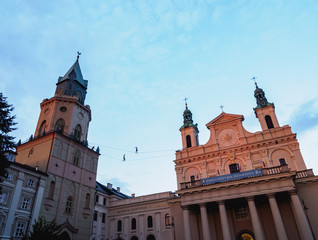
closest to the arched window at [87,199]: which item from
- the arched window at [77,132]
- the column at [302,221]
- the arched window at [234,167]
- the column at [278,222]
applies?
the arched window at [77,132]

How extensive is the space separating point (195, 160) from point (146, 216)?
1140 centimetres

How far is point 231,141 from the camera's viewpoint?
33812 mm

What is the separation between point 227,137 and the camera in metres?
34.2

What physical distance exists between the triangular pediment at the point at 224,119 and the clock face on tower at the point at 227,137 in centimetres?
151

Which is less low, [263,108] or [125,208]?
[263,108]

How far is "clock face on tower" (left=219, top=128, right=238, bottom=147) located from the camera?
33781 millimetres

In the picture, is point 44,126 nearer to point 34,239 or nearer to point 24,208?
point 24,208

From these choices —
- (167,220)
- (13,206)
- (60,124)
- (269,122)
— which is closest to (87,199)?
(13,206)

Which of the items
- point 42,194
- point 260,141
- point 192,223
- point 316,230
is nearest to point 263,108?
point 260,141

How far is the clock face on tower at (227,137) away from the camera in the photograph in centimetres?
3378

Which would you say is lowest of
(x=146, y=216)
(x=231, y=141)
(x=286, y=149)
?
(x=146, y=216)

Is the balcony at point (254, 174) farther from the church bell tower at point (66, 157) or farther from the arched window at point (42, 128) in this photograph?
the arched window at point (42, 128)

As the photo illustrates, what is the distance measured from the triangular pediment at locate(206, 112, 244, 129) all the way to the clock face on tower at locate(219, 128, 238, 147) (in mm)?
1510

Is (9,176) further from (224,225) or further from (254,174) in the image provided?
(254,174)
